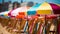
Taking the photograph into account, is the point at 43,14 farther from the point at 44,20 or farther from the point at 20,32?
the point at 20,32

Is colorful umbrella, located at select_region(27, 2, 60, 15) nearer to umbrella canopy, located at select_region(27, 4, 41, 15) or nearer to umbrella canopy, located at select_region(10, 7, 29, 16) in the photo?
umbrella canopy, located at select_region(27, 4, 41, 15)

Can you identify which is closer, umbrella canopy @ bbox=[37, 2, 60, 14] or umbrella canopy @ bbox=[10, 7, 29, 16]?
umbrella canopy @ bbox=[37, 2, 60, 14]

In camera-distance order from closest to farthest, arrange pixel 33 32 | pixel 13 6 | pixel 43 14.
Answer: pixel 43 14 < pixel 33 32 < pixel 13 6

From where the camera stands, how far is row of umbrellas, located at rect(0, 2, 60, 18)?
3.94 ft

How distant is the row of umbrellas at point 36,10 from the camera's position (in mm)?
1202

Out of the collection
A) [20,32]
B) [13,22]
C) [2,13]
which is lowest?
[20,32]

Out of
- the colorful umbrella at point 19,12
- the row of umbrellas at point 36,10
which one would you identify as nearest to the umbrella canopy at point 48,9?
the row of umbrellas at point 36,10

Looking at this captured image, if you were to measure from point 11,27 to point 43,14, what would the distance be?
42 centimetres

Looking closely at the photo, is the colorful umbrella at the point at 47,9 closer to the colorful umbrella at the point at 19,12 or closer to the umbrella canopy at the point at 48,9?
the umbrella canopy at the point at 48,9

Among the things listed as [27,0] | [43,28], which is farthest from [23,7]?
[43,28]

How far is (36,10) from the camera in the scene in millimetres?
1296

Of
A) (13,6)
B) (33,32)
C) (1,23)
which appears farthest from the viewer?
(1,23)

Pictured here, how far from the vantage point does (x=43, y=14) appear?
129 cm

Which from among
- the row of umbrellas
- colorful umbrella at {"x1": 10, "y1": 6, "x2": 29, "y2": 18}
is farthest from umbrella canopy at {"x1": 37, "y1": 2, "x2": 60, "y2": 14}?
colorful umbrella at {"x1": 10, "y1": 6, "x2": 29, "y2": 18}
